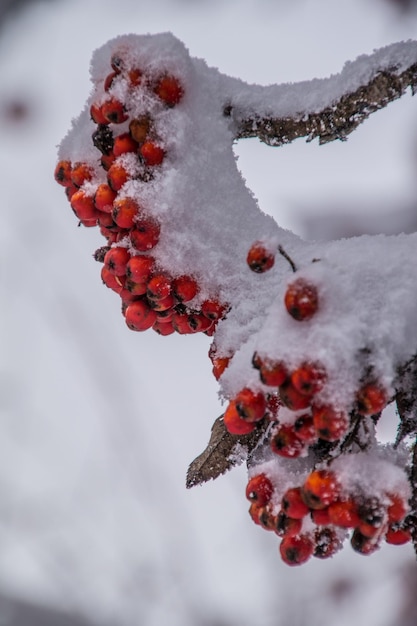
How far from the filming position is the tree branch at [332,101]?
1.19 meters

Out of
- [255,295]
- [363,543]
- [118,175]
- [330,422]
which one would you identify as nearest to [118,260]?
[118,175]

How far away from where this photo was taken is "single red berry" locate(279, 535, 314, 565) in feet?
3.31

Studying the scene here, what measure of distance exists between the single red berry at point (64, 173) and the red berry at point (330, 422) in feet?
2.80

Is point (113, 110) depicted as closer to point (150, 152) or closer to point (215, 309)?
point (150, 152)

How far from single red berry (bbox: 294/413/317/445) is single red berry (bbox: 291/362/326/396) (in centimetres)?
6

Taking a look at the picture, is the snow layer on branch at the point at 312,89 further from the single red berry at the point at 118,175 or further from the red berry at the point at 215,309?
the red berry at the point at 215,309

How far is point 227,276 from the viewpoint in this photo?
1.23 m

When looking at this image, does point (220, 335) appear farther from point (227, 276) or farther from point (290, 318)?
point (290, 318)

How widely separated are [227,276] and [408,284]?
37 centimetres

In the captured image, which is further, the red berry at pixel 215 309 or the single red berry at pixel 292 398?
the red berry at pixel 215 309

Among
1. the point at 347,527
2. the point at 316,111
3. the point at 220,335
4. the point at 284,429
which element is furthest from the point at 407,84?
the point at 347,527

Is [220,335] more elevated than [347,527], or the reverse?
[220,335]

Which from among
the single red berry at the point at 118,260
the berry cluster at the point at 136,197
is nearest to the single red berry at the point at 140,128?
the berry cluster at the point at 136,197

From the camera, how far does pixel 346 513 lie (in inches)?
35.9
